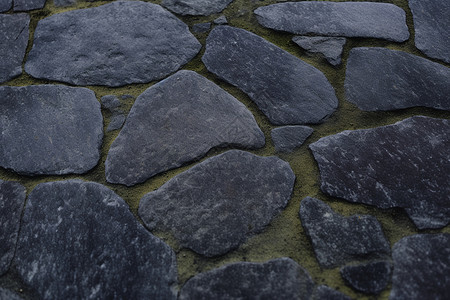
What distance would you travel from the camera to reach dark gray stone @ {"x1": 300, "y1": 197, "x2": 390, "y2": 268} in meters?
0.87

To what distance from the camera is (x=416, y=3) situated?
4.91 ft

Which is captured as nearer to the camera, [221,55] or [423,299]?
[423,299]

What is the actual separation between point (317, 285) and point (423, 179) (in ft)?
1.31

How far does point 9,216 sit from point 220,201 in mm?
523

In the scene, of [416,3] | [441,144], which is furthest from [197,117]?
[416,3]

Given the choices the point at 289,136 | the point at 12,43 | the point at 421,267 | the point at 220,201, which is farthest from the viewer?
the point at 12,43

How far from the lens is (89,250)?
36.4 inches

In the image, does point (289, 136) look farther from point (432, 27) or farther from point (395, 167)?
point (432, 27)

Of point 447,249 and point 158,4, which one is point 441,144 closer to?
point 447,249

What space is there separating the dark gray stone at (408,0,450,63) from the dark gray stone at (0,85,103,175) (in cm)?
107

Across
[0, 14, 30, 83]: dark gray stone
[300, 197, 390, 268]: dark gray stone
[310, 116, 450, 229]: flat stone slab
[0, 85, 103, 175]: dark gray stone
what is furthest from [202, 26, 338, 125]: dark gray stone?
[0, 14, 30, 83]: dark gray stone

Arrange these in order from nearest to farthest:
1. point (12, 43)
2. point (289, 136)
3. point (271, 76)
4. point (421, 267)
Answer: point (421, 267), point (289, 136), point (271, 76), point (12, 43)

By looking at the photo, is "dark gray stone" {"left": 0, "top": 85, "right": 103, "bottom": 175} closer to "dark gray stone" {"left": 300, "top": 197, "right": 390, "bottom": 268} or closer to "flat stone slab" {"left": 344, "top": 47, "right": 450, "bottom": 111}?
"dark gray stone" {"left": 300, "top": 197, "right": 390, "bottom": 268}

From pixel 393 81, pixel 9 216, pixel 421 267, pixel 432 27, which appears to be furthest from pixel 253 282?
pixel 432 27
